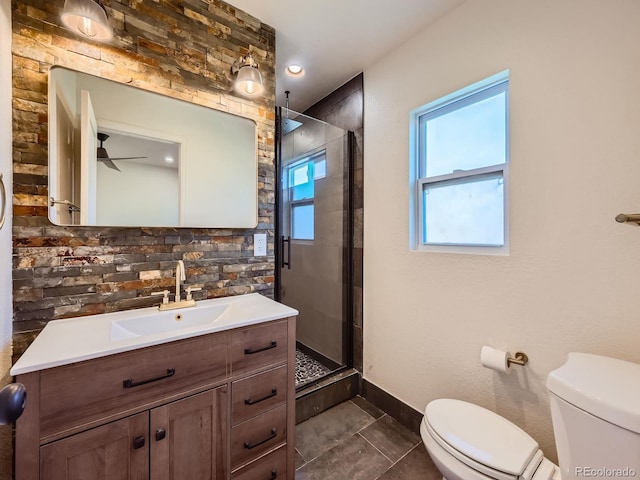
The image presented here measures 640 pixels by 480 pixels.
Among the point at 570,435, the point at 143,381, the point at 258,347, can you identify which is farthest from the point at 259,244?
the point at 570,435

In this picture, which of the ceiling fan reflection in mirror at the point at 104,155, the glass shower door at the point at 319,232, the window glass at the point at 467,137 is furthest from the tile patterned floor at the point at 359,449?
the ceiling fan reflection in mirror at the point at 104,155

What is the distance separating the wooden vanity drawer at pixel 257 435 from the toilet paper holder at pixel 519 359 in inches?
43.8

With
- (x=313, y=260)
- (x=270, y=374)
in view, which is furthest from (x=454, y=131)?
(x=270, y=374)

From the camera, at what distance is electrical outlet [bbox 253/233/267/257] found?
1.78 metres

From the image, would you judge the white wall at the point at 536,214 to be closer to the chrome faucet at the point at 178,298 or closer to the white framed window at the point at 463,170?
the white framed window at the point at 463,170

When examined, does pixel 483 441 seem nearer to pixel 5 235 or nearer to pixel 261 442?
pixel 261 442

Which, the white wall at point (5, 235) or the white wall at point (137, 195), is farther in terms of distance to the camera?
the white wall at point (137, 195)

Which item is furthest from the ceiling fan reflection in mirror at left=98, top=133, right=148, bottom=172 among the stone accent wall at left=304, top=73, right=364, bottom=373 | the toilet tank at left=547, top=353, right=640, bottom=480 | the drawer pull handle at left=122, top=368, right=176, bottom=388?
the toilet tank at left=547, top=353, right=640, bottom=480

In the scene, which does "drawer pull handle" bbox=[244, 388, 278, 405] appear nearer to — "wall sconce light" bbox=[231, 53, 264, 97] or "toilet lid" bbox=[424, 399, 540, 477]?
"toilet lid" bbox=[424, 399, 540, 477]

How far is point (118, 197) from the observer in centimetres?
134

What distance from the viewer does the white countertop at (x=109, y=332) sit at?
87 cm

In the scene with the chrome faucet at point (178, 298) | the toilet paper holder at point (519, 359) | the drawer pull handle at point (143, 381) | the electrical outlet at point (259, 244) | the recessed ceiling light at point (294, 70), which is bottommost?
the toilet paper holder at point (519, 359)

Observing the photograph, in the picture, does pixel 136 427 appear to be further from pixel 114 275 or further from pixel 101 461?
pixel 114 275

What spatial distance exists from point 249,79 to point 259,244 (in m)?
0.96
